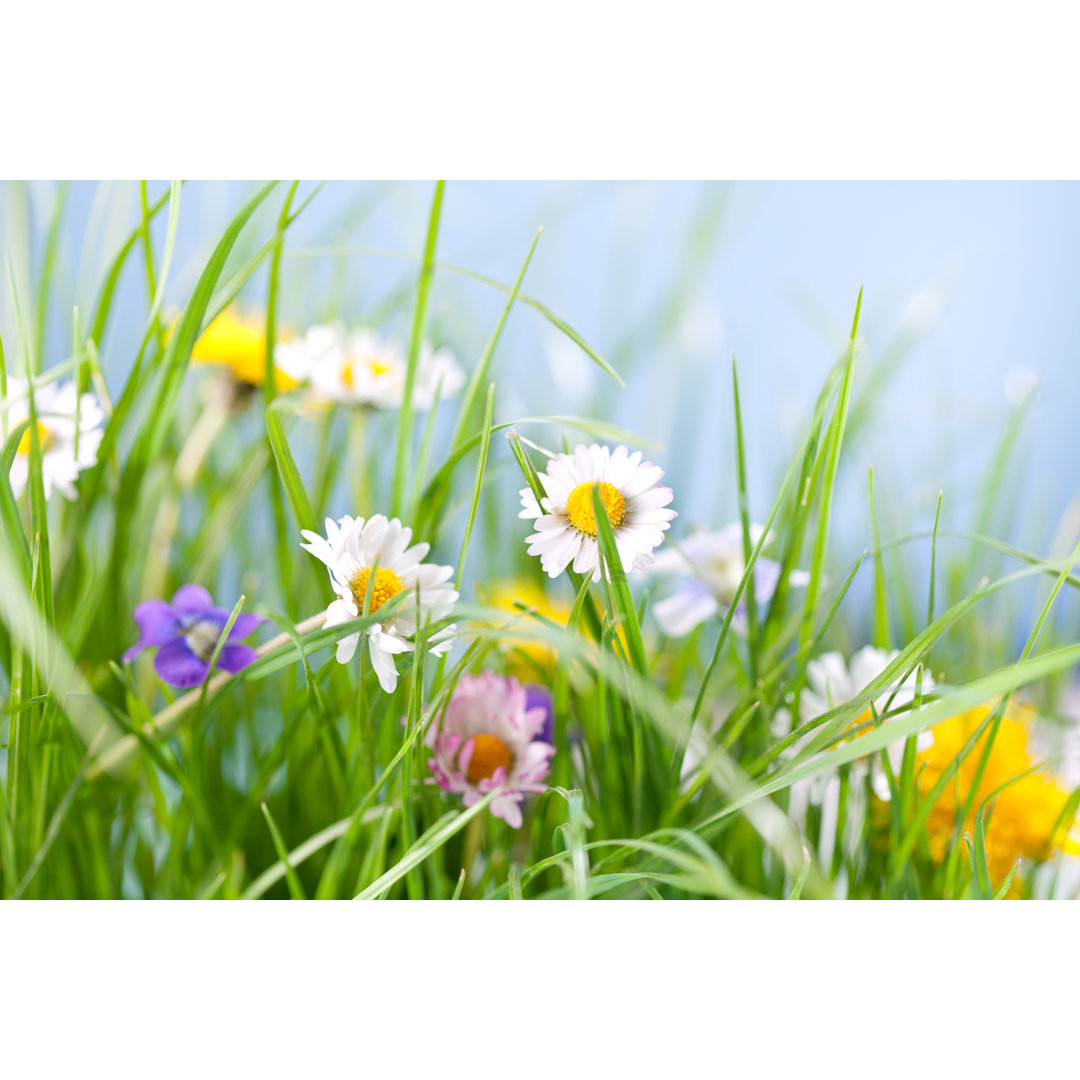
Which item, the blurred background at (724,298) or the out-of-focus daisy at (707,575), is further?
the blurred background at (724,298)

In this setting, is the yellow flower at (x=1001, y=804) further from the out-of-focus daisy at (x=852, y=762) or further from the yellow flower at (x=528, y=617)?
the yellow flower at (x=528, y=617)

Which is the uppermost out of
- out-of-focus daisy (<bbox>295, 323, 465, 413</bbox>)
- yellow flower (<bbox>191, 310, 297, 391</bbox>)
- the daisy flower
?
yellow flower (<bbox>191, 310, 297, 391</bbox>)

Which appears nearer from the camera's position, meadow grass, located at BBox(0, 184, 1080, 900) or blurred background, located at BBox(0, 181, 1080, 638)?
meadow grass, located at BBox(0, 184, 1080, 900)

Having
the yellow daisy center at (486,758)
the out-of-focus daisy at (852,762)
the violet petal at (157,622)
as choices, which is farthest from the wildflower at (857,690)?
the violet petal at (157,622)

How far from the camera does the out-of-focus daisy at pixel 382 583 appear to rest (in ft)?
0.71

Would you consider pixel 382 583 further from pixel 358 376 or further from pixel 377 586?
pixel 358 376

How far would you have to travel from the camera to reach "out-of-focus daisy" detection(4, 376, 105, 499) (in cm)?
26

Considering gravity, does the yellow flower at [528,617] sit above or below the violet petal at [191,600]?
below

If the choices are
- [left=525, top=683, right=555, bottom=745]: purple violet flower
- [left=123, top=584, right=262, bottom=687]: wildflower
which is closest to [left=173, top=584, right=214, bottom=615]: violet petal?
[left=123, top=584, right=262, bottom=687]: wildflower

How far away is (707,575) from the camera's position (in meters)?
0.31

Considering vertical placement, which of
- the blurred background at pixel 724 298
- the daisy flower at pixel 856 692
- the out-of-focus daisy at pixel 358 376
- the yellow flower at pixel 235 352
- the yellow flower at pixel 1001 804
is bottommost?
the yellow flower at pixel 1001 804

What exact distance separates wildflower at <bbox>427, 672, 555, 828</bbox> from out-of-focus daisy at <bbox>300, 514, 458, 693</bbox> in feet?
0.12
